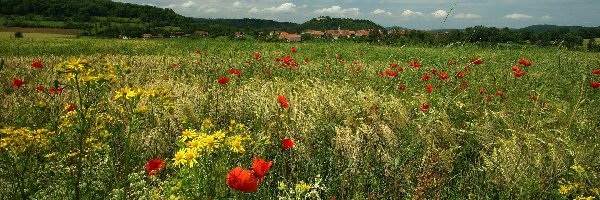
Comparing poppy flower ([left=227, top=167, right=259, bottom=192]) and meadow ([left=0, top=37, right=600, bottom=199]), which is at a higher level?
poppy flower ([left=227, top=167, right=259, bottom=192])

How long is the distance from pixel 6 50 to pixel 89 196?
669 inches

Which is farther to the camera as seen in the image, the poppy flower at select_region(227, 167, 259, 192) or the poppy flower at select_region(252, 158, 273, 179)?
the poppy flower at select_region(252, 158, 273, 179)

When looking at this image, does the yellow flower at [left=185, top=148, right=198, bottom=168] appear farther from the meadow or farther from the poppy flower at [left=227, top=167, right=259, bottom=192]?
the poppy flower at [left=227, top=167, right=259, bottom=192]

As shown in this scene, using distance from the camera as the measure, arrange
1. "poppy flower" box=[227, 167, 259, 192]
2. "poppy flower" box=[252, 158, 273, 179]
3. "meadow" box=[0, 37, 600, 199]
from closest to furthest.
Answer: "poppy flower" box=[227, 167, 259, 192]
"poppy flower" box=[252, 158, 273, 179]
"meadow" box=[0, 37, 600, 199]

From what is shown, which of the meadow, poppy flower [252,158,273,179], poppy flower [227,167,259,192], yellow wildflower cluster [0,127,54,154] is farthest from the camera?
yellow wildflower cluster [0,127,54,154]

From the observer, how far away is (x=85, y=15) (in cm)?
7388

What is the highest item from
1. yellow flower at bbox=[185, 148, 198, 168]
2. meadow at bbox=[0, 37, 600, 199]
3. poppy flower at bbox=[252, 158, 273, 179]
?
yellow flower at bbox=[185, 148, 198, 168]

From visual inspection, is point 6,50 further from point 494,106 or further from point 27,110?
point 494,106

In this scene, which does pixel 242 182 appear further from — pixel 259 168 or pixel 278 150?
pixel 278 150

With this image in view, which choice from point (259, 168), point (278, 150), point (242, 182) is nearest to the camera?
point (242, 182)

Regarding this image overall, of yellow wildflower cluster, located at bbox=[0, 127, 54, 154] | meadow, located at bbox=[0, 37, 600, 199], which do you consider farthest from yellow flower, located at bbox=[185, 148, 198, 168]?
yellow wildflower cluster, located at bbox=[0, 127, 54, 154]

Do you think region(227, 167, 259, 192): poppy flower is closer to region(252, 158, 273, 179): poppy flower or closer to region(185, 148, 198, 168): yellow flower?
region(252, 158, 273, 179): poppy flower

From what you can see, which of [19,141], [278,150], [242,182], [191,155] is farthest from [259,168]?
[19,141]

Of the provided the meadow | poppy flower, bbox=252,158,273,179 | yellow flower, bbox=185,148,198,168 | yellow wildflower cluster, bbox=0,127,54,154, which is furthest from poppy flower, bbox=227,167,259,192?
yellow wildflower cluster, bbox=0,127,54,154
